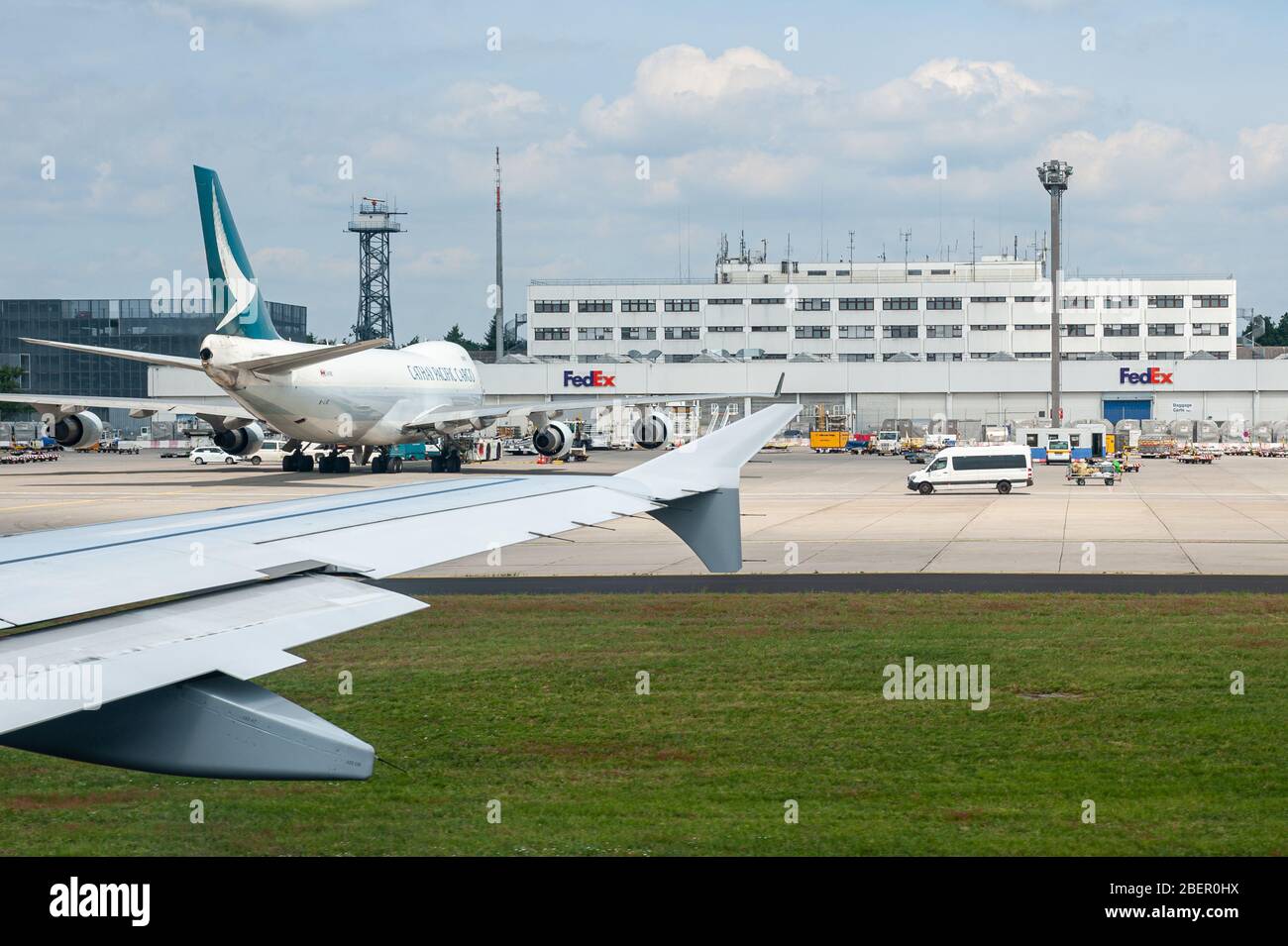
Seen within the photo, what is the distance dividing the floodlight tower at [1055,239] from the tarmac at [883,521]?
30.1 m

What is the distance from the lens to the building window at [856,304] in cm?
16312

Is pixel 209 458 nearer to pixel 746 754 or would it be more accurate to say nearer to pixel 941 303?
pixel 746 754

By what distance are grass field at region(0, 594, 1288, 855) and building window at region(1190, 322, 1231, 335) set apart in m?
155

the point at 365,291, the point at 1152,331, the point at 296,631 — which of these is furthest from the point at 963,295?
the point at 296,631

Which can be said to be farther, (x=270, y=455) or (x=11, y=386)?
(x=11, y=386)

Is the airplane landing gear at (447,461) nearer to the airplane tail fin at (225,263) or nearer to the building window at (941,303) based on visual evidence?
the airplane tail fin at (225,263)

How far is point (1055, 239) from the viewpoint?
109m

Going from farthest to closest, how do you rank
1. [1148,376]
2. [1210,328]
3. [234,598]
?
[1210,328], [1148,376], [234,598]

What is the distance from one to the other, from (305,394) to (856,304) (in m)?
110

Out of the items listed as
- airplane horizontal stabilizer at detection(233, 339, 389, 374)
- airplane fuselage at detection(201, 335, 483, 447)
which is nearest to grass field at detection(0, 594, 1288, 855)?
airplane horizontal stabilizer at detection(233, 339, 389, 374)

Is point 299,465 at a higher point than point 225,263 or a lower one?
lower

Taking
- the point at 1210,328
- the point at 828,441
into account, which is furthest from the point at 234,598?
the point at 1210,328

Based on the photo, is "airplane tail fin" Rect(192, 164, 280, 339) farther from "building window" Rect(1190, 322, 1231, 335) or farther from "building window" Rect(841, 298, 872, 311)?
"building window" Rect(1190, 322, 1231, 335)
